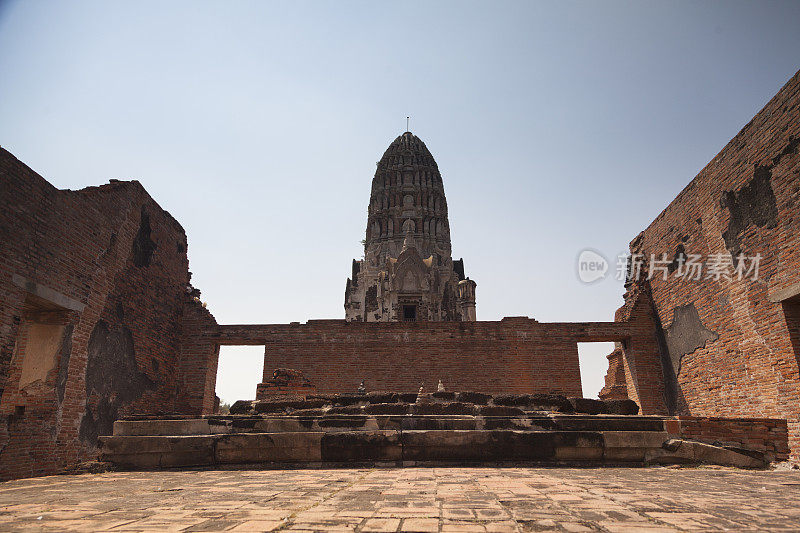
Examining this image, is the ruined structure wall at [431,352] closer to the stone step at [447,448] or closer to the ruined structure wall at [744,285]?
the ruined structure wall at [744,285]

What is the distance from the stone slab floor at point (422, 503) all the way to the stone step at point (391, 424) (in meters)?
1.26

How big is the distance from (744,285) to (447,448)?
6.65m

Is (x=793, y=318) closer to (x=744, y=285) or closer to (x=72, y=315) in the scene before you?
(x=744, y=285)

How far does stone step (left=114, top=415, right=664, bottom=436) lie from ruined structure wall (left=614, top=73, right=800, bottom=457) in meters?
3.42

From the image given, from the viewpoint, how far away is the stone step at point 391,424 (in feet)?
19.3

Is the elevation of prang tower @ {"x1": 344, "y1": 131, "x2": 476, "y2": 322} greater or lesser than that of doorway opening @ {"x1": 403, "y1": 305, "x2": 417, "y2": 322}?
greater

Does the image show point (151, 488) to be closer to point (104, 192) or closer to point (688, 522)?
point (688, 522)

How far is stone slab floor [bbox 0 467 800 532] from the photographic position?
231cm

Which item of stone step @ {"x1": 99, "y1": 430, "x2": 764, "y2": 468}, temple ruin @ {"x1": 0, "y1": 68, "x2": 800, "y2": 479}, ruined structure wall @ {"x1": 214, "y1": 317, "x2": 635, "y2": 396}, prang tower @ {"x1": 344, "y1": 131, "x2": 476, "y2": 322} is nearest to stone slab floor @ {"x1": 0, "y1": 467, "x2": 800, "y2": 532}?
stone step @ {"x1": 99, "y1": 430, "x2": 764, "y2": 468}

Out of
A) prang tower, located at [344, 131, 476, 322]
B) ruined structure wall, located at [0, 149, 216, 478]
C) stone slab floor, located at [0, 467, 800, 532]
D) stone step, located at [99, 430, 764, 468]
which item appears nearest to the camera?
stone slab floor, located at [0, 467, 800, 532]

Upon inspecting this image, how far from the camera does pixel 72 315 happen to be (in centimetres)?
845

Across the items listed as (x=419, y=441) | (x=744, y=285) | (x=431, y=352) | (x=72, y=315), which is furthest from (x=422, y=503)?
(x=431, y=352)

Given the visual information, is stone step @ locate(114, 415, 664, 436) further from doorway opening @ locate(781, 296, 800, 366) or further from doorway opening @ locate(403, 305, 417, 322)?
doorway opening @ locate(403, 305, 417, 322)

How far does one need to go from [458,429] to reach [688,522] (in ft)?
12.2
